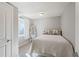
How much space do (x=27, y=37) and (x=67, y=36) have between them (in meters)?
0.54

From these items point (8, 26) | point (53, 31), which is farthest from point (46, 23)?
point (8, 26)

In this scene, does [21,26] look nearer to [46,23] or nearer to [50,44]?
Answer: [46,23]

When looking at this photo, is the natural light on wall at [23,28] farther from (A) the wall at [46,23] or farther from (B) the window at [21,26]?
(A) the wall at [46,23]

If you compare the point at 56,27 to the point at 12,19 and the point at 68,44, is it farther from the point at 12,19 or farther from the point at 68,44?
the point at 12,19

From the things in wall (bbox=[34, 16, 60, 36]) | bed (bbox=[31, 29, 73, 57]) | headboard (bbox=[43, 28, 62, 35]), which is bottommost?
bed (bbox=[31, 29, 73, 57])

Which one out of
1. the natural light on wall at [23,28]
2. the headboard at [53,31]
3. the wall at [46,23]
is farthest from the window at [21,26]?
the headboard at [53,31]

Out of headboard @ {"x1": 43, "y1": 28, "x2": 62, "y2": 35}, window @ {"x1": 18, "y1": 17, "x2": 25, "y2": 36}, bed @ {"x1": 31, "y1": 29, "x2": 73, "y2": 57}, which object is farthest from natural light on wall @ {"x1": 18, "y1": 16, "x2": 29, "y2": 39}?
headboard @ {"x1": 43, "y1": 28, "x2": 62, "y2": 35}

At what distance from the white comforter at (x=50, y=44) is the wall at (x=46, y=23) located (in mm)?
128

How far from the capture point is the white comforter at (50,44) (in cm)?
124

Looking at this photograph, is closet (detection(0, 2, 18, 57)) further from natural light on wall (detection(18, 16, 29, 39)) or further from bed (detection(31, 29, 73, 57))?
bed (detection(31, 29, 73, 57))

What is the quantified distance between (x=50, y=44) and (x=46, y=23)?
300 millimetres

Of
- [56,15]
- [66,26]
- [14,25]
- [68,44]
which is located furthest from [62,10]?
[14,25]

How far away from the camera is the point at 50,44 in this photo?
1286mm

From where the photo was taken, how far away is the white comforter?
124 cm
